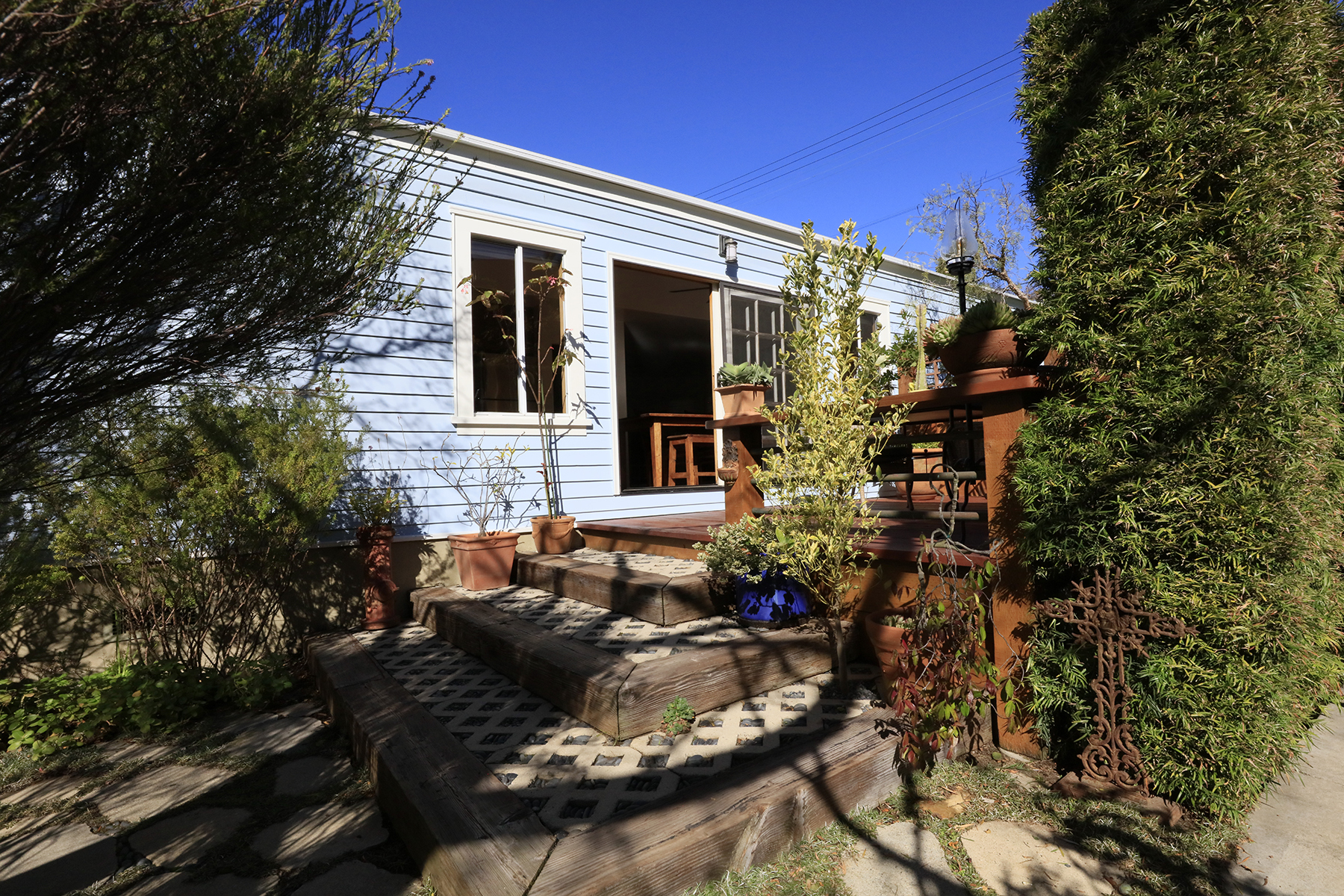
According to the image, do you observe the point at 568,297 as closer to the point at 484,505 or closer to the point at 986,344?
the point at 484,505

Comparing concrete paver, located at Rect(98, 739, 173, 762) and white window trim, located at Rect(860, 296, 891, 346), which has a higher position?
white window trim, located at Rect(860, 296, 891, 346)

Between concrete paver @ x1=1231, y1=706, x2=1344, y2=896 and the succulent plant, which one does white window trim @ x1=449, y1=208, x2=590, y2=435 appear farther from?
concrete paver @ x1=1231, y1=706, x2=1344, y2=896

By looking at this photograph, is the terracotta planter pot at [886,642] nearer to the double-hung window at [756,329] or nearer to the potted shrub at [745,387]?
the potted shrub at [745,387]

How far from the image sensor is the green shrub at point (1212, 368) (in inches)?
73.6

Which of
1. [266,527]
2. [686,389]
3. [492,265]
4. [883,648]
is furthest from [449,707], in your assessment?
[686,389]

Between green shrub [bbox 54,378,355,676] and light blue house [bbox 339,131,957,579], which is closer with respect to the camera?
green shrub [bbox 54,378,355,676]

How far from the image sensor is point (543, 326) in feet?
18.7

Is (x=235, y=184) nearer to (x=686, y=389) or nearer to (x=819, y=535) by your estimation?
(x=819, y=535)

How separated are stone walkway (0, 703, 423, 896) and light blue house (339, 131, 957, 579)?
6.18 ft

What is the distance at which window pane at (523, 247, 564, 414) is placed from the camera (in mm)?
5207

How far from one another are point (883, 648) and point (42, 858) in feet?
9.64

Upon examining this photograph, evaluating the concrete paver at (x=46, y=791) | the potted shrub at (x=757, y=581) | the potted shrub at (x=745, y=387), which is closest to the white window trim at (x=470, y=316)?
the potted shrub at (x=745, y=387)

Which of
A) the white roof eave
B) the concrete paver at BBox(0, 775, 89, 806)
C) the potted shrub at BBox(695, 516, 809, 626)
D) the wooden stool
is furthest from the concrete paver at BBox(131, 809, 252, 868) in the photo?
the wooden stool

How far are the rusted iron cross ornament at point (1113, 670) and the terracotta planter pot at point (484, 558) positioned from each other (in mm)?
3537
